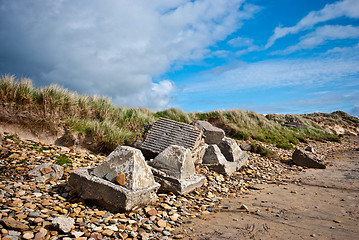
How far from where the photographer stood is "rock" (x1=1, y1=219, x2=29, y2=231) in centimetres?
278

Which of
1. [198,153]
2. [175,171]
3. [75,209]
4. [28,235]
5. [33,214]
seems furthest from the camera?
[198,153]

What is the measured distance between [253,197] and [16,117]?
7.09m

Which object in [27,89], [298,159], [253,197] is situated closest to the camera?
[253,197]

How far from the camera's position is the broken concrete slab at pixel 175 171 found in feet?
15.0

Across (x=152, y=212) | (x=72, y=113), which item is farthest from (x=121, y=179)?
(x=72, y=113)

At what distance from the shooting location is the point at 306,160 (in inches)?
339

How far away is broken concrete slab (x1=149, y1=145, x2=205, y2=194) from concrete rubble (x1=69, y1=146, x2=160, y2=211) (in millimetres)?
657

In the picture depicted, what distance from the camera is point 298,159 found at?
8852 mm

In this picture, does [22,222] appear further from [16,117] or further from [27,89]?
[27,89]

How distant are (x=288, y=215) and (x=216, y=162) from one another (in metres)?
2.84

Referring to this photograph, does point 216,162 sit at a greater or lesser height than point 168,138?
lesser

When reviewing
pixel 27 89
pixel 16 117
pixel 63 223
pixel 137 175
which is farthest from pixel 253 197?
pixel 27 89

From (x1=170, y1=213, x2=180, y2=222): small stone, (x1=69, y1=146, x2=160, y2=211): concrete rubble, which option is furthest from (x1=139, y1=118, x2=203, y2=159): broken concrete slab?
(x1=170, y1=213, x2=180, y2=222): small stone

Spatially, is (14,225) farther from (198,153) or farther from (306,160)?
(306,160)
